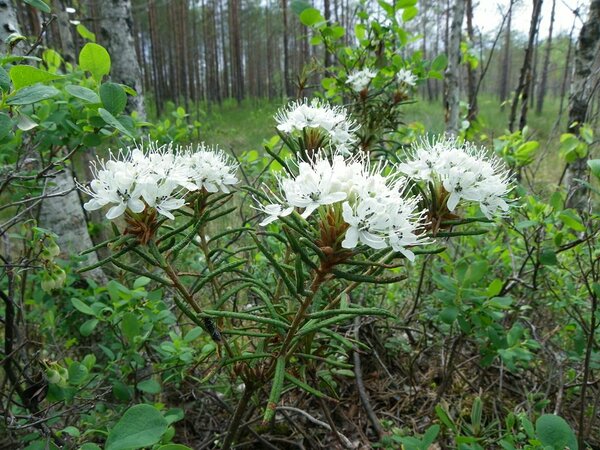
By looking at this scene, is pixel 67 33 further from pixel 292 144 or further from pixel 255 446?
pixel 255 446

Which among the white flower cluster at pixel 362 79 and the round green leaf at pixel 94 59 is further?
the white flower cluster at pixel 362 79

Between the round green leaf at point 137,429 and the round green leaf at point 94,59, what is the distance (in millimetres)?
951

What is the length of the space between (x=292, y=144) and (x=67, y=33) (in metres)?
3.80

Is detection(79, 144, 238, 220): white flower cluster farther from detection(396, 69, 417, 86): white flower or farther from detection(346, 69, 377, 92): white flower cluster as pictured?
detection(396, 69, 417, 86): white flower

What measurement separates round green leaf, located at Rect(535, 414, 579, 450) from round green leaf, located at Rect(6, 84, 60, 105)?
1329mm

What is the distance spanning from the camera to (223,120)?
16.5 metres

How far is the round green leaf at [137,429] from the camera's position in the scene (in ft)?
2.60

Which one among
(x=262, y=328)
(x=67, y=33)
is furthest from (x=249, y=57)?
(x=262, y=328)

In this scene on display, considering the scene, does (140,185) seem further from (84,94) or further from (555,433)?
(555,433)

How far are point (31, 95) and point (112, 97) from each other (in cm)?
28

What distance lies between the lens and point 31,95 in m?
0.87

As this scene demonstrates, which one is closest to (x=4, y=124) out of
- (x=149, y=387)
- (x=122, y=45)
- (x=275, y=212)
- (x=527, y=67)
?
(x=275, y=212)

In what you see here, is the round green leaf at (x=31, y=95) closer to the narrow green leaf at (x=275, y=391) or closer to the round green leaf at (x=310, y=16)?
the narrow green leaf at (x=275, y=391)

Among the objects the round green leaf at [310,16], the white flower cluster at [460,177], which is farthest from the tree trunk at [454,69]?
the white flower cluster at [460,177]
